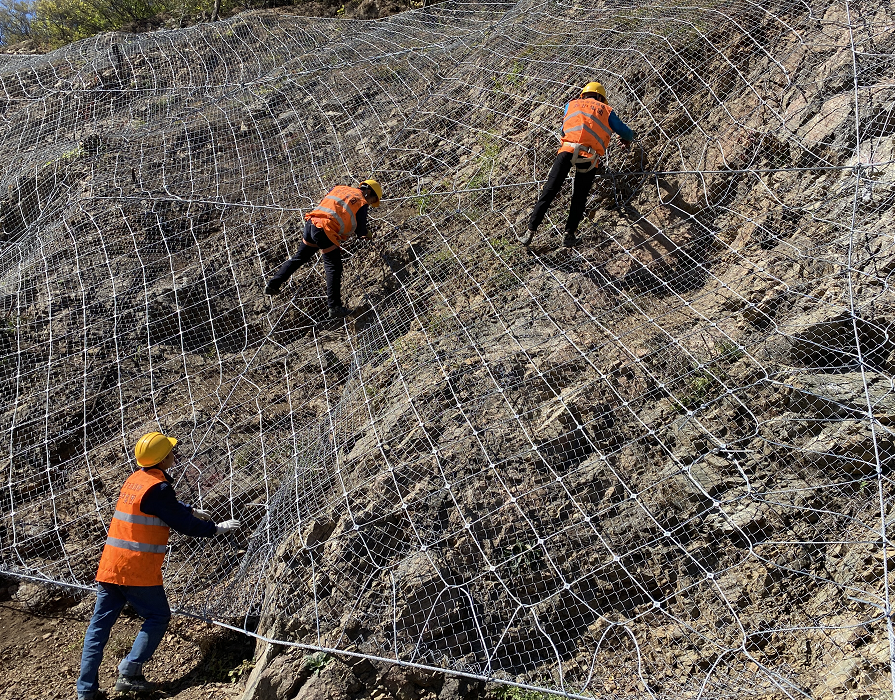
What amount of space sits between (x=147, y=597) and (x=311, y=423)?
4.39 feet

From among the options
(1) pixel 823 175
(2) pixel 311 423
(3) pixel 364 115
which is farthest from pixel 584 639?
(3) pixel 364 115

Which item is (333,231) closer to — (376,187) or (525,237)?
(376,187)

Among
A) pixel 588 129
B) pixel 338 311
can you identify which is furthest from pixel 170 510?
pixel 588 129

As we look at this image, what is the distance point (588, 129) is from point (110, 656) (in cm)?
411

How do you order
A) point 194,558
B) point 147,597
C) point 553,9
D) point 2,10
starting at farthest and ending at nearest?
point 2,10, point 553,9, point 194,558, point 147,597

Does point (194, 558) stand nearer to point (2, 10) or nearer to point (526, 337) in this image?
point (526, 337)

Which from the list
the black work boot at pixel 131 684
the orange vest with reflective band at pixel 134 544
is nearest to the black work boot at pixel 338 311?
the orange vest with reflective band at pixel 134 544

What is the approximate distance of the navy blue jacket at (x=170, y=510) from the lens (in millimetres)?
3174

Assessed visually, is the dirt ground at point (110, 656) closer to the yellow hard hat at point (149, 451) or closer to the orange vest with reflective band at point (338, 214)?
the yellow hard hat at point (149, 451)

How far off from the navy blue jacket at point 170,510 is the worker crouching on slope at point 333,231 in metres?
1.68

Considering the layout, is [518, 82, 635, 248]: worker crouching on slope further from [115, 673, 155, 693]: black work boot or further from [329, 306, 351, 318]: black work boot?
[115, 673, 155, 693]: black work boot

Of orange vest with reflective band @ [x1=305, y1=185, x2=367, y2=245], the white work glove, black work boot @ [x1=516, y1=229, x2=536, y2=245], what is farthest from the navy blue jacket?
black work boot @ [x1=516, y1=229, x2=536, y2=245]

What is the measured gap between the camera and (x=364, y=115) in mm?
5930

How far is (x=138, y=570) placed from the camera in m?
3.14
